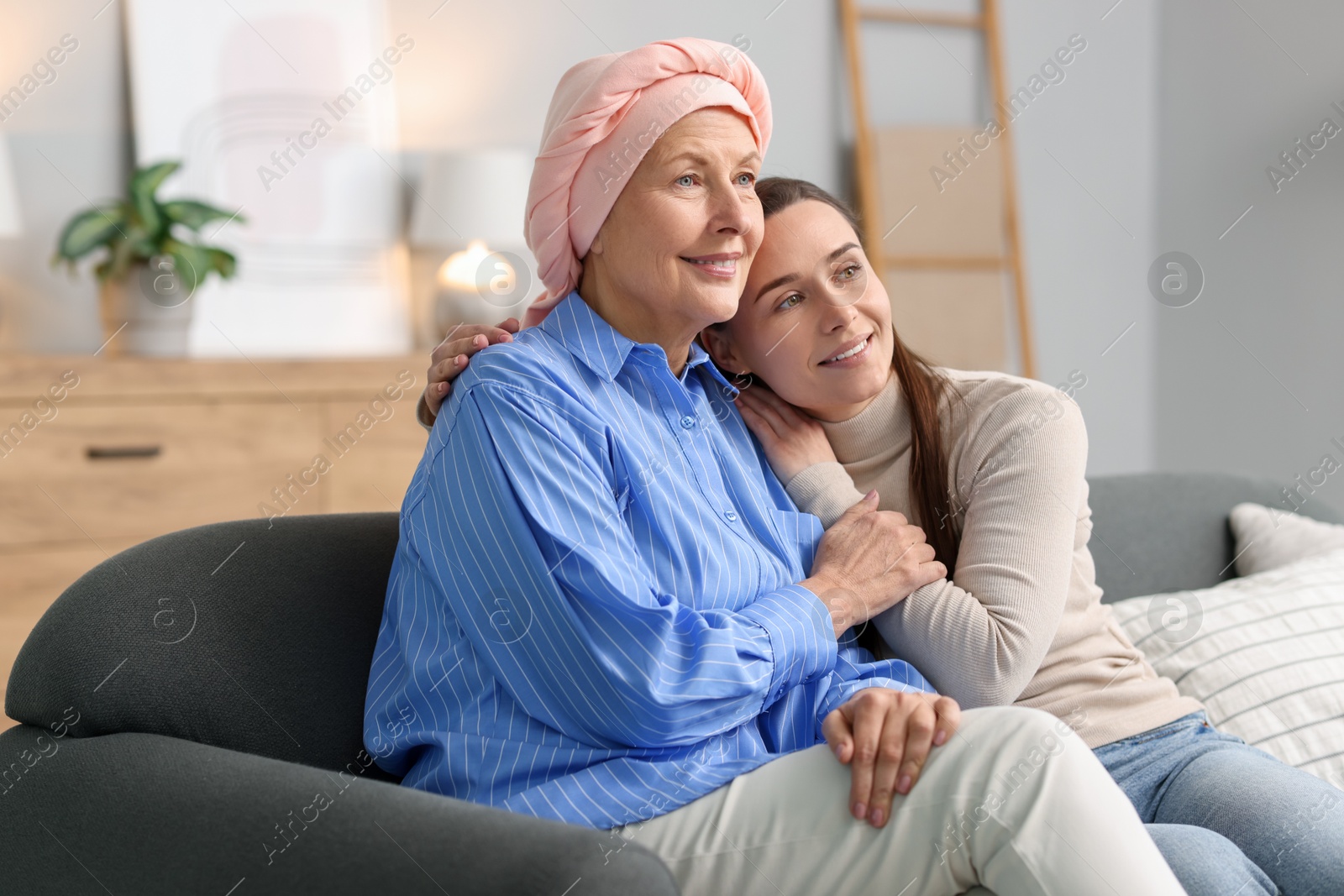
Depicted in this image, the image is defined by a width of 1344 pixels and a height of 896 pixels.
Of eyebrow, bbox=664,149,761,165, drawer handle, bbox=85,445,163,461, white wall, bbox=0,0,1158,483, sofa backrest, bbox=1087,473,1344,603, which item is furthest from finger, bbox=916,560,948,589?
white wall, bbox=0,0,1158,483

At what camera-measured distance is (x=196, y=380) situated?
9.49 ft

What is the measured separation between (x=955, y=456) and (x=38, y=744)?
1184 millimetres

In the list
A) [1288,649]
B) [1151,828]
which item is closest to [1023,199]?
[1288,649]

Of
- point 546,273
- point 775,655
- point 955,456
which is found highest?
point 546,273

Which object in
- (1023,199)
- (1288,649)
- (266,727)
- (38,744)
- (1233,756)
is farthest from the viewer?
(1023,199)

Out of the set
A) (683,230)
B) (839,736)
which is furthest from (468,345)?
(839,736)

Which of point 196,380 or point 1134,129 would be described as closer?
point 196,380

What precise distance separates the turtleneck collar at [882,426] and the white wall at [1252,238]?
2.81 metres

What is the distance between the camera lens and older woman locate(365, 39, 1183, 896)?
112 centimetres

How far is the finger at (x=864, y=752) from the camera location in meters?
1.12

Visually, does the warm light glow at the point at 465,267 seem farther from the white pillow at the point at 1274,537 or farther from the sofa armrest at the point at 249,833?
the sofa armrest at the point at 249,833

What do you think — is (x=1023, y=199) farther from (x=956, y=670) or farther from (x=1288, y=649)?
(x=956, y=670)

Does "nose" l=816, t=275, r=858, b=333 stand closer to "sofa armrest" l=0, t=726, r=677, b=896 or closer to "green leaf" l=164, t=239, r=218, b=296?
"sofa armrest" l=0, t=726, r=677, b=896

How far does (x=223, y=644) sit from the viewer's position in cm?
141
